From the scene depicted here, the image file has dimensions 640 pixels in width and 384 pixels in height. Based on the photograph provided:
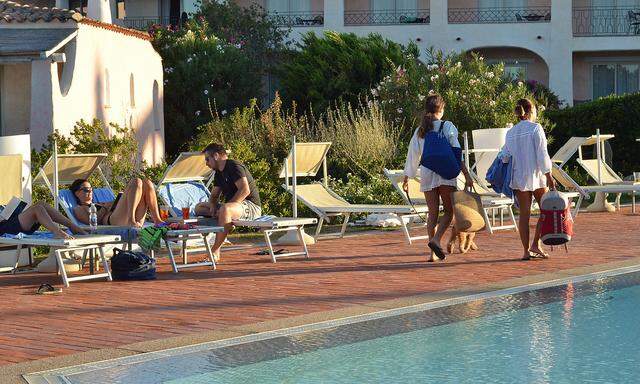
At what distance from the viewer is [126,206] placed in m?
13.2

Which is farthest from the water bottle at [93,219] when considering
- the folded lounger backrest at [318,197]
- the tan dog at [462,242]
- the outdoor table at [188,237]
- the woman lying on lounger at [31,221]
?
the tan dog at [462,242]

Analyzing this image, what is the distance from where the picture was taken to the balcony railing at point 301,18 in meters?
42.5

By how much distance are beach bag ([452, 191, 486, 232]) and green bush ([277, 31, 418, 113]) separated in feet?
57.3

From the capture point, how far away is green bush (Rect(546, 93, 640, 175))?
28422mm

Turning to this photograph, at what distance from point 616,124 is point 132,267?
1893cm

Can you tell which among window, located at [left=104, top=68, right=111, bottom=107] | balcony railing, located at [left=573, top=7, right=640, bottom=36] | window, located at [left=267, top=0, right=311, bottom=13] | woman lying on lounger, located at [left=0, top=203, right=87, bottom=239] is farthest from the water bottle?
balcony railing, located at [left=573, top=7, right=640, bottom=36]

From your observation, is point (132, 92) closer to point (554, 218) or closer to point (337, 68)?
point (337, 68)

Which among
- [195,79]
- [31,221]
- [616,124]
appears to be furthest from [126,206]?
[616,124]

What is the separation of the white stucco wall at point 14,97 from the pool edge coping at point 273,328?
13.8m

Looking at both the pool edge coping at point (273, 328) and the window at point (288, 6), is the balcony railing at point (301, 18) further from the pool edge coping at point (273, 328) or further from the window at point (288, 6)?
the pool edge coping at point (273, 328)

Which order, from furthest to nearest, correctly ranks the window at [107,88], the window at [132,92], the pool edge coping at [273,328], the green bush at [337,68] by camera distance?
the green bush at [337,68] < the window at [132,92] < the window at [107,88] < the pool edge coping at [273,328]

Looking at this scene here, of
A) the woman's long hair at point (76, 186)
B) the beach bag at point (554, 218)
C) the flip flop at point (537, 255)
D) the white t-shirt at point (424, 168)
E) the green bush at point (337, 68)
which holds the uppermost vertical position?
the green bush at point (337, 68)

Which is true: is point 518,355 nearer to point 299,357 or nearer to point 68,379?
point 299,357

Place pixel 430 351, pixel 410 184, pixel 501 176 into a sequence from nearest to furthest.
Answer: pixel 430 351 → pixel 501 176 → pixel 410 184
